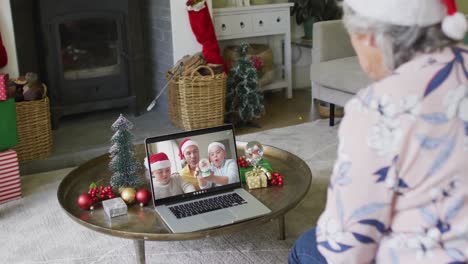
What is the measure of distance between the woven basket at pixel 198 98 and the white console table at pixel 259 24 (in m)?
0.61

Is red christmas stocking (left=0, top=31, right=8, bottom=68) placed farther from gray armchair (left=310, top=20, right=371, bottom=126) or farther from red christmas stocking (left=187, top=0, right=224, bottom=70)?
gray armchair (left=310, top=20, right=371, bottom=126)

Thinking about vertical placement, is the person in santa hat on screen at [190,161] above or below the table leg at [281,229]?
above

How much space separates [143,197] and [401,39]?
1.19 meters

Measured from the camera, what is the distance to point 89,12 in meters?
3.60

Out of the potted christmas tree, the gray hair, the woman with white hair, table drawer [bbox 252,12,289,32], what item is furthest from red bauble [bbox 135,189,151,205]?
the potted christmas tree

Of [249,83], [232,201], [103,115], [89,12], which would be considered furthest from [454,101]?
[103,115]

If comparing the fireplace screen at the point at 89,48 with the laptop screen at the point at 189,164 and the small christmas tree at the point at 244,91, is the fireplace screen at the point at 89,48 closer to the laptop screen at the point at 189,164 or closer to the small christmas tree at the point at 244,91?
the small christmas tree at the point at 244,91

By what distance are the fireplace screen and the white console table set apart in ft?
2.40

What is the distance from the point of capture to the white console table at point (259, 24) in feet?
13.2

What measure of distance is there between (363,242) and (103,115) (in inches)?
126

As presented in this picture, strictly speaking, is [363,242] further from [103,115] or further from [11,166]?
[103,115]

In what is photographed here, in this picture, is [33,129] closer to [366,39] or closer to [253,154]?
[253,154]

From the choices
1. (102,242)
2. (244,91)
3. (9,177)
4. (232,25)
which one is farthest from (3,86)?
(232,25)

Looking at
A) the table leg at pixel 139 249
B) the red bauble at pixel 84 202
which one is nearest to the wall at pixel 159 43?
Result: the red bauble at pixel 84 202
